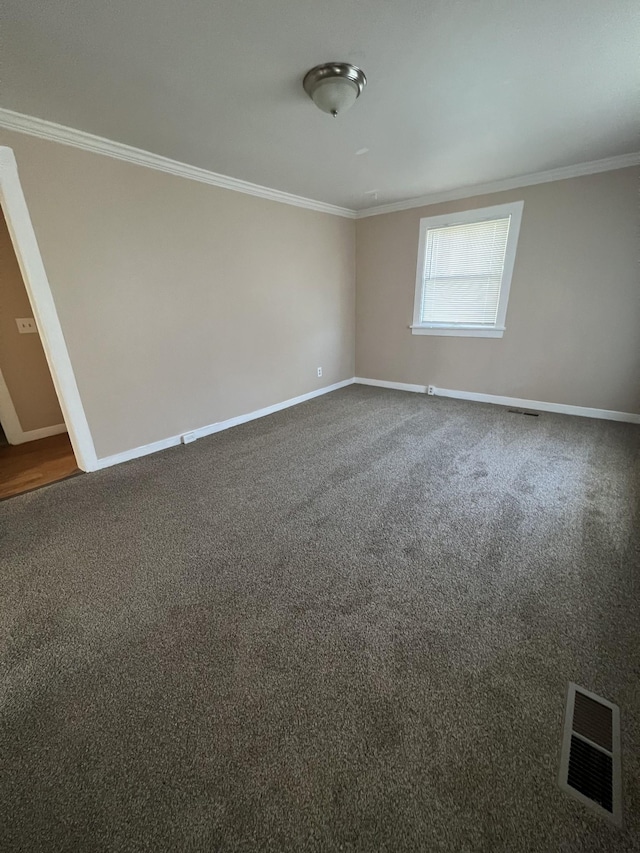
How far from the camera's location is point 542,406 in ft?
13.0

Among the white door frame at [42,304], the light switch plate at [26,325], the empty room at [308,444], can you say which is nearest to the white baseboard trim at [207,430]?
the empty room at [308,444]

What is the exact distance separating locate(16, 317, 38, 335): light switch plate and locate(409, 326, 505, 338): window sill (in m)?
4.44

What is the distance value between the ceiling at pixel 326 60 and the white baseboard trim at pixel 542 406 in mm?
2370

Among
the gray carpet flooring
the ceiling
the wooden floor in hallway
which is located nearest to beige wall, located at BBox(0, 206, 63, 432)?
the wooden floor in hallway

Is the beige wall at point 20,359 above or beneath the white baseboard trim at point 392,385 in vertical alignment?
above

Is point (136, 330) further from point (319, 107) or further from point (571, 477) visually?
point (571, 477)

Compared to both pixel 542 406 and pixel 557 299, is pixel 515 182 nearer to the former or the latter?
pixel 557 299

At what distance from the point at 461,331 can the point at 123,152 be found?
3.83 m

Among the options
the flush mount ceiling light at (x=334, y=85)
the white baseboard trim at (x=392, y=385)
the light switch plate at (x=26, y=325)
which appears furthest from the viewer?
the white baseboard trim at (x=392, y=385)

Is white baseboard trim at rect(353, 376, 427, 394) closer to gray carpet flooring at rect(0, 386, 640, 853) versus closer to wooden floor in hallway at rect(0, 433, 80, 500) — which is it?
gray carpet flooring at rect(0, 386, 640, 853)

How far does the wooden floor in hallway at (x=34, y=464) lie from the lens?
2.71 m

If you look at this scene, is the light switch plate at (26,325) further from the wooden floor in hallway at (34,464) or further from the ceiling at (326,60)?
the ceiling at (326,60)

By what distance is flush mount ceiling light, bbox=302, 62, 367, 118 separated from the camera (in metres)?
1.73

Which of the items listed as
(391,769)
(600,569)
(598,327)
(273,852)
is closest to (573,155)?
(598,327)
